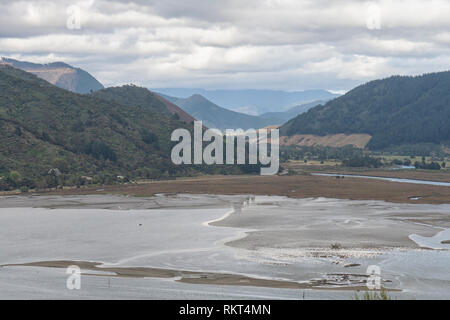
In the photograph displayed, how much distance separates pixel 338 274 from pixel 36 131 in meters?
105

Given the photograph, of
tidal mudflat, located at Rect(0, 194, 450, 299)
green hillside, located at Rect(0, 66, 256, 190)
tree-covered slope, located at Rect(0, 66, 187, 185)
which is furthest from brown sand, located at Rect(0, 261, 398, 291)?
tree-covered slope, located at Rect(0, 66, 187, 185)

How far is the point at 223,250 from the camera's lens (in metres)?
52.0

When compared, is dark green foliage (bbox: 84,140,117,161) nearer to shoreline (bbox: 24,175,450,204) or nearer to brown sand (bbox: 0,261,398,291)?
shoreline (bbox: 24,175,450,204)

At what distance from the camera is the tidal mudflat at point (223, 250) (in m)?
39.4

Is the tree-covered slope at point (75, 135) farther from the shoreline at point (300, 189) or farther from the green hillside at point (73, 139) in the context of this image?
the shoreline at point (300, 189)

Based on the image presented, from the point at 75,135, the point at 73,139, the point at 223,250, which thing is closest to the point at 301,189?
the point at 73,139

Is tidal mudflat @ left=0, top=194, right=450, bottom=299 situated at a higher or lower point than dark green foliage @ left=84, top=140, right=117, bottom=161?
lower

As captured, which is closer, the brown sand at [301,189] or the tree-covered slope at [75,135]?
the brown sand at [301,189]

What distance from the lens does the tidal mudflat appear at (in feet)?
129

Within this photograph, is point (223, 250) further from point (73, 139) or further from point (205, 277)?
point (73, 139)

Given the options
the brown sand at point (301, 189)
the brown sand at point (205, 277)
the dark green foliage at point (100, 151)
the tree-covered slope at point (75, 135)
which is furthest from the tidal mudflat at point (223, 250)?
the dark green foliage at point (100, 151)

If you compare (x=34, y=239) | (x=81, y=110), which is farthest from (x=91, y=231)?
(x=81, y=110)

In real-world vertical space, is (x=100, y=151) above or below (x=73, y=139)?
below

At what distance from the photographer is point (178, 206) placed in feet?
281
